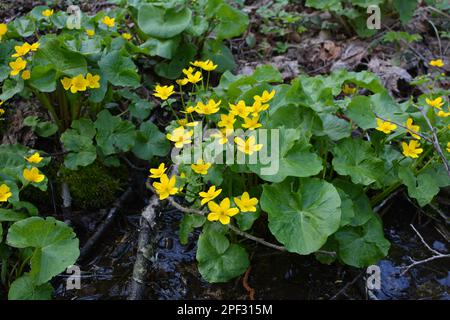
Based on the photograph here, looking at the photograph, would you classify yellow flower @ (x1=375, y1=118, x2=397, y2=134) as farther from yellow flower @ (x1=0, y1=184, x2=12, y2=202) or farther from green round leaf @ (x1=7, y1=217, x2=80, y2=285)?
yellow flower @ (x1=0, y1=184, x2=12, y2=202)

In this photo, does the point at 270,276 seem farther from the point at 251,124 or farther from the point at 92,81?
the point at 92,81

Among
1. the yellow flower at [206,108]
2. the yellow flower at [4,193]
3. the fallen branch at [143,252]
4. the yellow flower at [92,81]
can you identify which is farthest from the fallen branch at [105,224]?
the yellow flower at [206,108]

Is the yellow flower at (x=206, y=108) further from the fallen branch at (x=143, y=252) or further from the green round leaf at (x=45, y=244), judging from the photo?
the green round leaf at (x=45, y=244)

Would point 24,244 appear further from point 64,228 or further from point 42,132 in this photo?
point 42,132

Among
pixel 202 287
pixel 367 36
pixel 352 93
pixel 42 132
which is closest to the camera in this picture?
pixel 202 287

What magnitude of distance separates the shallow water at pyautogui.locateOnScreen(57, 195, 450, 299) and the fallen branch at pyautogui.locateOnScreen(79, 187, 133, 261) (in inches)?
2.1

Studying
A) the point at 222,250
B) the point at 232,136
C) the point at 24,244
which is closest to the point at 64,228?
A: the point at 24,244

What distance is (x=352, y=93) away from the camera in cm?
288

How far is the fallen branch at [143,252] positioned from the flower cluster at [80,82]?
26.9 inches

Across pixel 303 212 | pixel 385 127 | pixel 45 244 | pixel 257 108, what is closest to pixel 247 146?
pixel 257 108

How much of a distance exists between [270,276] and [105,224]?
3.06 feet

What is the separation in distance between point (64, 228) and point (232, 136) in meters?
0.83

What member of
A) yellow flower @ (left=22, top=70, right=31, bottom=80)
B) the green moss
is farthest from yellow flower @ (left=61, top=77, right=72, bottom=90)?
the green moss

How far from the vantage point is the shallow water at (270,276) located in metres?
2.10
